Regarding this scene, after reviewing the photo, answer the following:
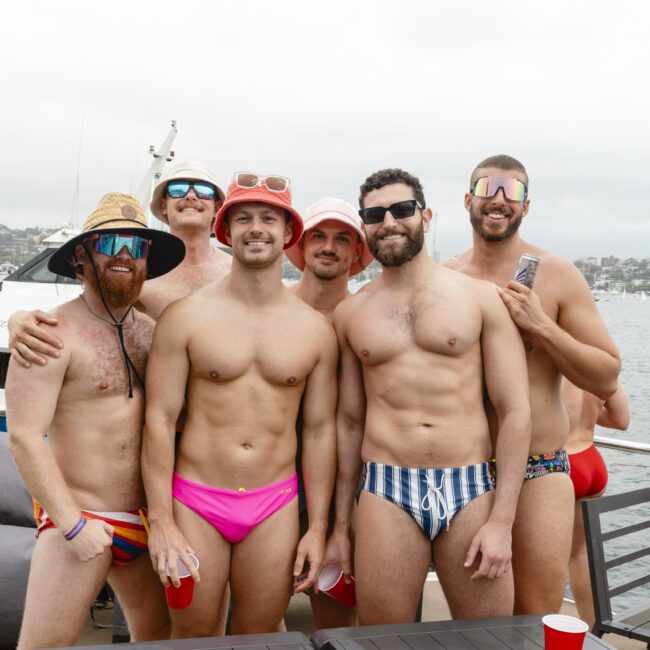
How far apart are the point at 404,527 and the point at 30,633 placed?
4.93 feet

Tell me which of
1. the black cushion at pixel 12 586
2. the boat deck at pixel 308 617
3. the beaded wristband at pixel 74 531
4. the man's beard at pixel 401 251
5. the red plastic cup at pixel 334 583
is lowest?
the boat deck at pixel 308 617

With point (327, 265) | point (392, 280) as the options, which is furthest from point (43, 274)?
point (392, 280)

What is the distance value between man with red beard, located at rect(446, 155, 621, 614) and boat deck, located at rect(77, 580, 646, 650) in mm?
1538

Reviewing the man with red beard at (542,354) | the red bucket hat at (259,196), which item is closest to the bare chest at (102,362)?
the red bucket hat at (259,196)

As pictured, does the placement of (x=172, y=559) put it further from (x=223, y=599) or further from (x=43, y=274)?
(x=43, y=274)

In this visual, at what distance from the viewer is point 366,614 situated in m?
2.99

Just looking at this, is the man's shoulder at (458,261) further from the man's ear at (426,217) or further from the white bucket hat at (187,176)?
the white bucket hat at (187,176)

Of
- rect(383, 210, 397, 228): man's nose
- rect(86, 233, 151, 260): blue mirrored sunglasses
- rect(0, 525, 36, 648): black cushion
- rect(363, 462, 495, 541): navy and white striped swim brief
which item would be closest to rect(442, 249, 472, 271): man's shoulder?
rect(383, 210, 397, 228): man's nose

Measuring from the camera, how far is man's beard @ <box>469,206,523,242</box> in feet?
10.8

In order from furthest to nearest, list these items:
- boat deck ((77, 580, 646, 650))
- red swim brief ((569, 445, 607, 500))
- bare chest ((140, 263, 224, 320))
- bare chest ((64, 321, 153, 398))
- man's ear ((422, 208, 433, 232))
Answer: boat deck ((77, 580, 646, 650)), red swim brief ((569, 445, 607, 500)), bare chest ((140, 263, 224, 320)), man's ear ((422, 208, 433, 232)), bare chest ((64, 321, 153, 398))

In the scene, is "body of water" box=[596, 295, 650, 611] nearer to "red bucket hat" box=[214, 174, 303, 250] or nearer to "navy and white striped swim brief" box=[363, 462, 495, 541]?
"navy and white striped swim brief" box=[363, 462, 495, 541]

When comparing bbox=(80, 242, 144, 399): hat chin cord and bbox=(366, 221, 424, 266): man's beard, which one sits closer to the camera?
bbox=(80, 242, 144, 399): hat chin cord

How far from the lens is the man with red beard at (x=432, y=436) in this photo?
2.96 meters

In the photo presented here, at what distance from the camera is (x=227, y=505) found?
9.90ft
